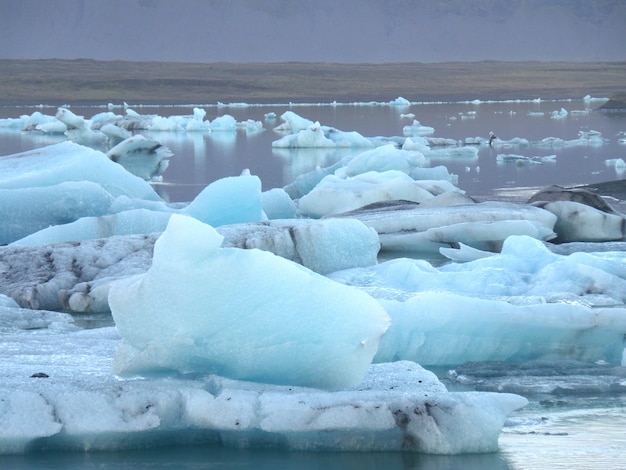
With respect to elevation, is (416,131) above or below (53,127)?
below

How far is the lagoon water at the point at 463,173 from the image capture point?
3156 millimetres

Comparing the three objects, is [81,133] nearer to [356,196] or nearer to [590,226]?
[356,196]

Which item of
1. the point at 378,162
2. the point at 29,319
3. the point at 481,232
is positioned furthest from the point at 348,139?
the point at 29,319

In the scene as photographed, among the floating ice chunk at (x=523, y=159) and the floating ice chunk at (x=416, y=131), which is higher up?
the floating ice chunk at (x=416, y=131)

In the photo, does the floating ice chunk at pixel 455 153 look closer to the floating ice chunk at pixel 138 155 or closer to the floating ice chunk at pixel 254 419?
the floating ice chunk at pixel 138 155

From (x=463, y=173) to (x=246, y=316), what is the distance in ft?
31.3

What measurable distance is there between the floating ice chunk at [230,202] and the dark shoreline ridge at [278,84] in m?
→ 31.7

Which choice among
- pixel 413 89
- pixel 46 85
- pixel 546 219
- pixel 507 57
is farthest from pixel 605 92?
pixel 507 57

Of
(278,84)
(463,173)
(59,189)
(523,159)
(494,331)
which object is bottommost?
(494,331)

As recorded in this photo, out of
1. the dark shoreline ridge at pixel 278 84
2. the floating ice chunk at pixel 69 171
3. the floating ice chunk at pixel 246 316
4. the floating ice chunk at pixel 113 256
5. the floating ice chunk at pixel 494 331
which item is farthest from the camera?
the dark shoreline ridge at pixel 278 84

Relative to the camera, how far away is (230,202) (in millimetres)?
7016

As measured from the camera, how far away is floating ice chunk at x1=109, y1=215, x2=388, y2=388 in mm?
3328

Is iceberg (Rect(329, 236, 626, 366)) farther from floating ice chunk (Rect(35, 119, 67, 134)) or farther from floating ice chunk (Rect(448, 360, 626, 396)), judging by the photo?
floating ice chunk (Rect(35, 119, 67, 134))

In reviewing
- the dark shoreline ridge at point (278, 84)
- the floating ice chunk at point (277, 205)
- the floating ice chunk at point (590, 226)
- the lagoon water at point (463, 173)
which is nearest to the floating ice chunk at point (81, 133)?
the lagoon water at point (463, 173)
